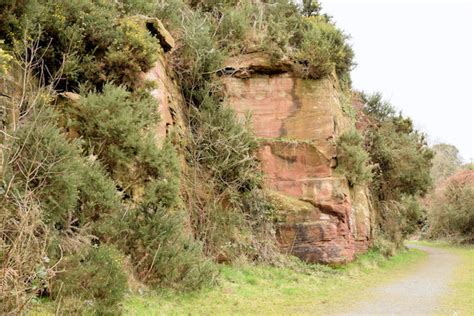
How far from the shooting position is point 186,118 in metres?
13.2

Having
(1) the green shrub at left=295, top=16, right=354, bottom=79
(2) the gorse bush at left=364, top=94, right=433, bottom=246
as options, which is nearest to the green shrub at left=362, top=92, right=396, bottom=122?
(2) the gorse bush at left=364, top=94, right=433, bottom=246

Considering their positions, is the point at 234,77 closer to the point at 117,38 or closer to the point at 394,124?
the point at 117,38

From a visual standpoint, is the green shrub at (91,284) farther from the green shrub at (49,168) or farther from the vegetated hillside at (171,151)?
the green shrub at (49,168)

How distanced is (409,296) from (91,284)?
21.7 feet

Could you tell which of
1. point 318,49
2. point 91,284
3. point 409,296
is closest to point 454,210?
point 318,49

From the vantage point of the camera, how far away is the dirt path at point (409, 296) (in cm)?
782

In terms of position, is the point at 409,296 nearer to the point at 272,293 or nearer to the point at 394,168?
the point at 272,293

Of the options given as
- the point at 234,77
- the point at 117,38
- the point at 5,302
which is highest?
the point at 234,77

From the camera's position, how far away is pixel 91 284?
19.3 ft

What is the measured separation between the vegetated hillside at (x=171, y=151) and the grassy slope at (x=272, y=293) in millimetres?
540

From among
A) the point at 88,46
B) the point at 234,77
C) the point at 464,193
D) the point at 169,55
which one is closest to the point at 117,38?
the point at 88,46

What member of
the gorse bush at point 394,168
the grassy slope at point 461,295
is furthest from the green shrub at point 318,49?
the grassy slope at point 461,295

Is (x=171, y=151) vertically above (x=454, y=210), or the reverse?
(x=171, y=151)

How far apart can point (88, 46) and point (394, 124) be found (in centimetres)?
1682
